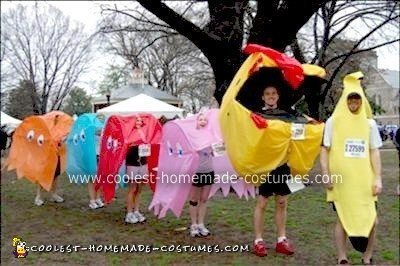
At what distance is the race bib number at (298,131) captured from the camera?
582 centimetres

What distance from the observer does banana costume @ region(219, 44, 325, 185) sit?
5.65 meters

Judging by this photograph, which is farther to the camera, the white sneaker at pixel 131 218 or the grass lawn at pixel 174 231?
the white sneaker at pixel 131 218

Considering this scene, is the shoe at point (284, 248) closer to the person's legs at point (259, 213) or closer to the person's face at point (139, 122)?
the person's legs at point (259, 213)

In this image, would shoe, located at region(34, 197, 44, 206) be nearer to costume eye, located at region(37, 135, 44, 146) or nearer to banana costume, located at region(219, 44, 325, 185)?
costume eye, located at region(37, 135, 44, 146)

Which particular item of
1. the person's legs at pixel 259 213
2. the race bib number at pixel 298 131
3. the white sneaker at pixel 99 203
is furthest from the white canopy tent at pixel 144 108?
the race bib number at pixel 298 131

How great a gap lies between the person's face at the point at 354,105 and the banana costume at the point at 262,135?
0.69 meters

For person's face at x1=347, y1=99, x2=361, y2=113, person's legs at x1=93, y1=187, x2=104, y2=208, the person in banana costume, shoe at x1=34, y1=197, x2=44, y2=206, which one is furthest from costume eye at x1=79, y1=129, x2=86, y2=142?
person's face at x1=347, y1=99, x2=361, y2=113

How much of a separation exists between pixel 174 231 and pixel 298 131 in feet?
8.75

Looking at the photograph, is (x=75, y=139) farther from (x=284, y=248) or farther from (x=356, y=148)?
(x=356, y=148)

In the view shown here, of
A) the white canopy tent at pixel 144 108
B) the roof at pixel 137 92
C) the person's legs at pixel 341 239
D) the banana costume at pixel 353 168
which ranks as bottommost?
the person's legs at pixel 341 239

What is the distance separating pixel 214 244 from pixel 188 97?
44.6 meters

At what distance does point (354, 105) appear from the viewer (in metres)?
5.33

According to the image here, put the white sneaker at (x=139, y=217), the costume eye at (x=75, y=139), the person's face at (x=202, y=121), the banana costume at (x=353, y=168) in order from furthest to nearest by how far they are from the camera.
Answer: the costume eye at (x=75, y=139) → the white sneaker at (x=139, y=217) → the person's face at (x=202, y=121) → the banana costume at (x=353, y=168)

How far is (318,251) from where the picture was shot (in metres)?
6.36
